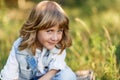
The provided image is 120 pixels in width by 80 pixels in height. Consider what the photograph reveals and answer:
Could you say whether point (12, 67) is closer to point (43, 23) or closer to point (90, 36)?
point (43, 23)

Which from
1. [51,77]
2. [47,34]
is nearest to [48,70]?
[51,77]

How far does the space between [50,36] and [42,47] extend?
0.82 feet

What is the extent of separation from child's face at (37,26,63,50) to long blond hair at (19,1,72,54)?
34 millimetres

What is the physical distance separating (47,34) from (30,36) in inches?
7.1

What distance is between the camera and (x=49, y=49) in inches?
184

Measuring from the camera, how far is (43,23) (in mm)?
4496

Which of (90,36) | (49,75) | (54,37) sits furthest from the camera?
(90,36)

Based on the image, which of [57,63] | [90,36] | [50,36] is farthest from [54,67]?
[90,36]

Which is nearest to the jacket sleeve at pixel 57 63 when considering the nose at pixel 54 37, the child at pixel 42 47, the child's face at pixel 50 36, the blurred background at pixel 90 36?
the child at pixel 42 47

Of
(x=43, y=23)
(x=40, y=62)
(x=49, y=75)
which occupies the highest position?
(x=43, y=23)

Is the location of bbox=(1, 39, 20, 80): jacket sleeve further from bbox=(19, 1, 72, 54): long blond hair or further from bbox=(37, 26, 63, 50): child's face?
bbox=(37, 26, 63, 50): child's face

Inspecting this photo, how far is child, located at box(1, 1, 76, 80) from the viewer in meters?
4.52

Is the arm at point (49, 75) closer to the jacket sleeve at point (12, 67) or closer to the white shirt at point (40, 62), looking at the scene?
the white shirt at point (40, 62)

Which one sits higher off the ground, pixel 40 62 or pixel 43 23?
pixel 43 23
